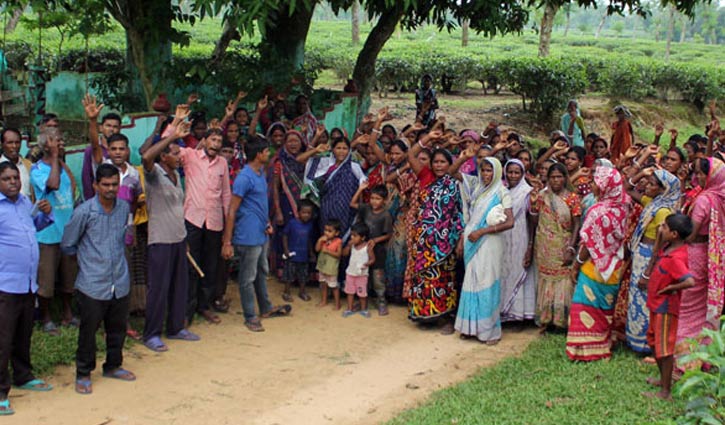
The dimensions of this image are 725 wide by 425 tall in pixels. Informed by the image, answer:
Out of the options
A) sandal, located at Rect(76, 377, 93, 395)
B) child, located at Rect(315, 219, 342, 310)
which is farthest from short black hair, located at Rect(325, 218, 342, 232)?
sandal, located at Rect(76, 377, 93, 395)

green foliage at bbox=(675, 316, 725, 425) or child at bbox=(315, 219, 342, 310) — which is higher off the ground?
green foliage at bbox=(675, 316, 725, 425)

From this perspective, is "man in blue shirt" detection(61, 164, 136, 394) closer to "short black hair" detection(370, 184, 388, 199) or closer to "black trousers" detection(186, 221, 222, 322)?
"black trousers" detection(186, 221, 222, 322)

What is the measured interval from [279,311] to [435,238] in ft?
5.40

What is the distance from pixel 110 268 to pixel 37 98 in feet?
28.1

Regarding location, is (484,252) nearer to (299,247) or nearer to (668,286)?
(668,286)

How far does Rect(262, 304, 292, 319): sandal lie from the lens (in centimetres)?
737

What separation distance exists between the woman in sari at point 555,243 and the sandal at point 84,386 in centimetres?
382

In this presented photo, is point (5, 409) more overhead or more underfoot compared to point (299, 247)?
more underfoot

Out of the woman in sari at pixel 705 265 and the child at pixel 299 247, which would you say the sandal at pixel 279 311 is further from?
the woman in sari at pixel 705 265

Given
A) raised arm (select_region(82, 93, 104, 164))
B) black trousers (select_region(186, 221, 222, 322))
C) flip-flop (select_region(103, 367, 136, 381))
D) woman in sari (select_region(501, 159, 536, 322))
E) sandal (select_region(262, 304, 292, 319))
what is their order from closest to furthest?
raised arm (select_region(82, 93, 104, 164))
flip-flop (select_region(103, 367, 136, 381))
black trousers (select_region(186, 221, 222, 322))
woman in sari (select_region(501, 159, 536, 322))
sandal (select_region(262, 304, 292, 319))

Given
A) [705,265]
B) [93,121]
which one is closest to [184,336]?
[93,121]

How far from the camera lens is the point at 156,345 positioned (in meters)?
6.38

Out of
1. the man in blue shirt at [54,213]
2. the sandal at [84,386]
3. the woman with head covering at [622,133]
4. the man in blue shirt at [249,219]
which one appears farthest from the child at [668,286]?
the woman with head covering at [622,133]

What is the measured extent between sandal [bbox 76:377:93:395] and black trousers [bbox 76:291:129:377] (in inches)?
1.4
